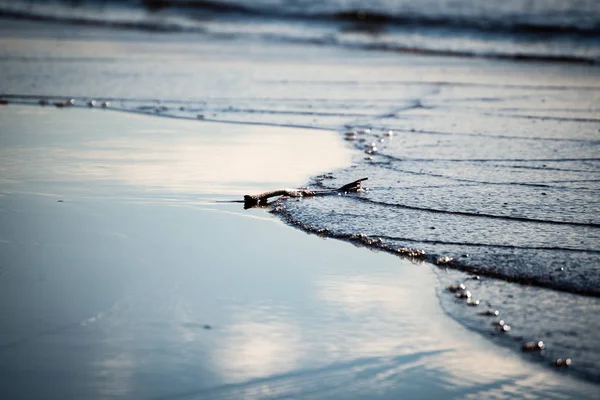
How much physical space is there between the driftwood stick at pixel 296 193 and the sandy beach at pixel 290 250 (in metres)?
0.08

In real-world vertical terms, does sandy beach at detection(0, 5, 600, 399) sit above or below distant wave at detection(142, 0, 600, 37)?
below

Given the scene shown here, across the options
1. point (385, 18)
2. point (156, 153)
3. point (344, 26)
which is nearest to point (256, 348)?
point (156, 153)

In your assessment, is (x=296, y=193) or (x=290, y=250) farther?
(x=296, y=193)

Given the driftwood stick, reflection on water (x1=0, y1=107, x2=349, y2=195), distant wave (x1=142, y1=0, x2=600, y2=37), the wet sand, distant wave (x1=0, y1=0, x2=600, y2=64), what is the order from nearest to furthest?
the wet sand < the driftwood stick < reflection on water (x1=0, y1=107, x2=349, y2=195) < distant wave (x1=0, y1=0, x2=600, y2=64) < distant wave (x1=142, y1=0, x2=600, y2=37)

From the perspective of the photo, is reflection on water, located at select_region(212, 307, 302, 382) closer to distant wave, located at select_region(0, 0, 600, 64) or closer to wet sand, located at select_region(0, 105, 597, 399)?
wet sand, located at select_region(0, 105, 597, 399)

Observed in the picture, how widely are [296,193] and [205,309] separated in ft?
5.61

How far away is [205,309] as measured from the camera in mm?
3027

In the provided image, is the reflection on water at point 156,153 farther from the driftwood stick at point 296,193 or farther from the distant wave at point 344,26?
the distant wave at point 344,26

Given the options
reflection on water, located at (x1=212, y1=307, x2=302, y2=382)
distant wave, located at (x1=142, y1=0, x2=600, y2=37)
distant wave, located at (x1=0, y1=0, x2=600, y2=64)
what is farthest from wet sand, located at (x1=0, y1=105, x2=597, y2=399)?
distant wave, located at (x1=142, y1=0, x2=600, y2=37)

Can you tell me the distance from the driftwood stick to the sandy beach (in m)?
0.08

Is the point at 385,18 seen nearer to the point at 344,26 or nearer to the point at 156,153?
the point at 344,26

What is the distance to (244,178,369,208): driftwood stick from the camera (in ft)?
14.6

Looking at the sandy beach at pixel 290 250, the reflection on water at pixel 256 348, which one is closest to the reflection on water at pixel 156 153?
the sandy beach at pixel 290 250

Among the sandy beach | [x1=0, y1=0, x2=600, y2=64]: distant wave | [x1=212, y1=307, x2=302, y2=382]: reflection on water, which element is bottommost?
[x1=212, y1=307, x2=302, y2=382]: reflection on water
